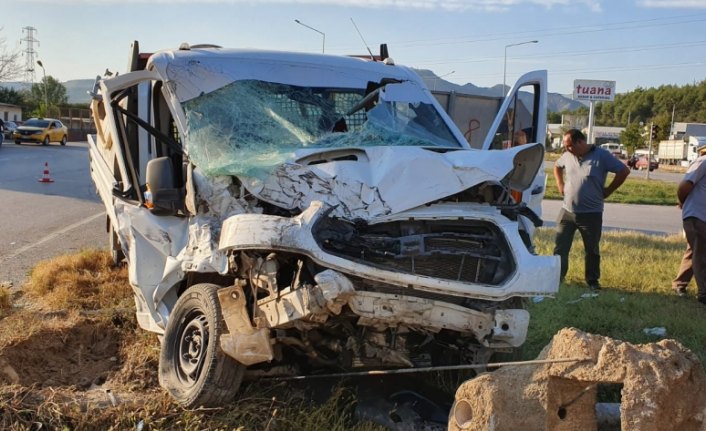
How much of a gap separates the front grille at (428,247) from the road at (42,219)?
518 centimetres

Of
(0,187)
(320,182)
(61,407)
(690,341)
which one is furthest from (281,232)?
(0,187)

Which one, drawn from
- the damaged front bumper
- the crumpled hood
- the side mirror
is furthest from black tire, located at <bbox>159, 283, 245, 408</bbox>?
the crumpled hood

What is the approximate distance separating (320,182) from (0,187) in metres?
15.0

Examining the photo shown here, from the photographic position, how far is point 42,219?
40.4ft

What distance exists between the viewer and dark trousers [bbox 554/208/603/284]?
26.5 ft

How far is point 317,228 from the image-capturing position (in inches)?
145

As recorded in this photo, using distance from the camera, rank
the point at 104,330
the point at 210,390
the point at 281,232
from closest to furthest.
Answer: the point at 281,232 → the point at 210,390 → the point at 104,330

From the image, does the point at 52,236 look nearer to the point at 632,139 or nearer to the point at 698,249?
the point at 698,249

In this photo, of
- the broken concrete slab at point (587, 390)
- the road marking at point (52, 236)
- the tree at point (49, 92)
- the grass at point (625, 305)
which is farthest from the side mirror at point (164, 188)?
the tree at point (49, 92)

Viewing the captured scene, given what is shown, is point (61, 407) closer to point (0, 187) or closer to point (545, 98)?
point (545, 98)

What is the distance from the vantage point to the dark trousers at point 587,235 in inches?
318

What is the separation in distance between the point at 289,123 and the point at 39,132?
40.2 meters

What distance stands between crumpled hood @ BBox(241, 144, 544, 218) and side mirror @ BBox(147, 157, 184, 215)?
0.62m

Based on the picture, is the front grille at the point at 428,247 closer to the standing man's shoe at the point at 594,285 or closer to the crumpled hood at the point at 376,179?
the crumpled hood at the point at 376,179
